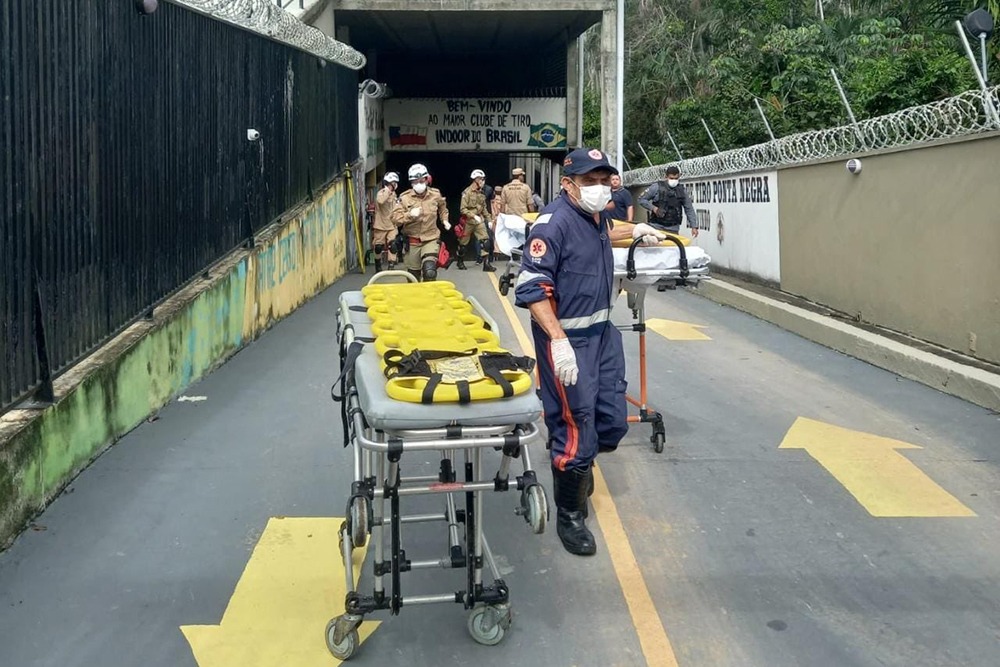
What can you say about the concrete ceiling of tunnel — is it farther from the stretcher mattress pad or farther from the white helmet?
the stretcher mattress pad

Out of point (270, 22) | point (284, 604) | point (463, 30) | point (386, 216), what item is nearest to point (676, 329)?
point (386, 216)

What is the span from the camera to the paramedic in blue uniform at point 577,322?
4.80m

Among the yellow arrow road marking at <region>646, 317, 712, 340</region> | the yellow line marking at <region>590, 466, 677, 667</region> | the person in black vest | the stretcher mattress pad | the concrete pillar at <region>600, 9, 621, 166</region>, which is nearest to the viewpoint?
the stretcher mattress pad

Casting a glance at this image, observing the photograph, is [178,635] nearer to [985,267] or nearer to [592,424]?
[592,424]

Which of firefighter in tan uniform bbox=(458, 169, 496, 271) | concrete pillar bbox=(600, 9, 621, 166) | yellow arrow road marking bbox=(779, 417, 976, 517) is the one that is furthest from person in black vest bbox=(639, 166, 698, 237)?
yellow arrow road marking bbox=(779, 417, 976, 517)

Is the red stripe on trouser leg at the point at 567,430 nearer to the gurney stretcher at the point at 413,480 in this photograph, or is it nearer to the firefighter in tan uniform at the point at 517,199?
the gurney stretcher at the point at 413,480

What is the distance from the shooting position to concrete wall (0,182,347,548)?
5.14 meters

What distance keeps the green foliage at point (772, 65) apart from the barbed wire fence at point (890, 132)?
1.62 meters

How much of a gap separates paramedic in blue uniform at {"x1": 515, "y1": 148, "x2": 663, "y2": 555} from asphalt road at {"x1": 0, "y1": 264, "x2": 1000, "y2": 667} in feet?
1.23

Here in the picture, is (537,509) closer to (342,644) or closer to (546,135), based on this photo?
(342,644)

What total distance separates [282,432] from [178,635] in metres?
2.95

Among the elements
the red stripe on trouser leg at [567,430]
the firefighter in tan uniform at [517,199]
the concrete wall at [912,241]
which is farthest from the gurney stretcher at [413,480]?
the firefighter in tan uniform at [517,199]

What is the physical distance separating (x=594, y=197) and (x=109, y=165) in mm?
3679

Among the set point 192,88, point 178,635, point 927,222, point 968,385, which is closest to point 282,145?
point 192,88
